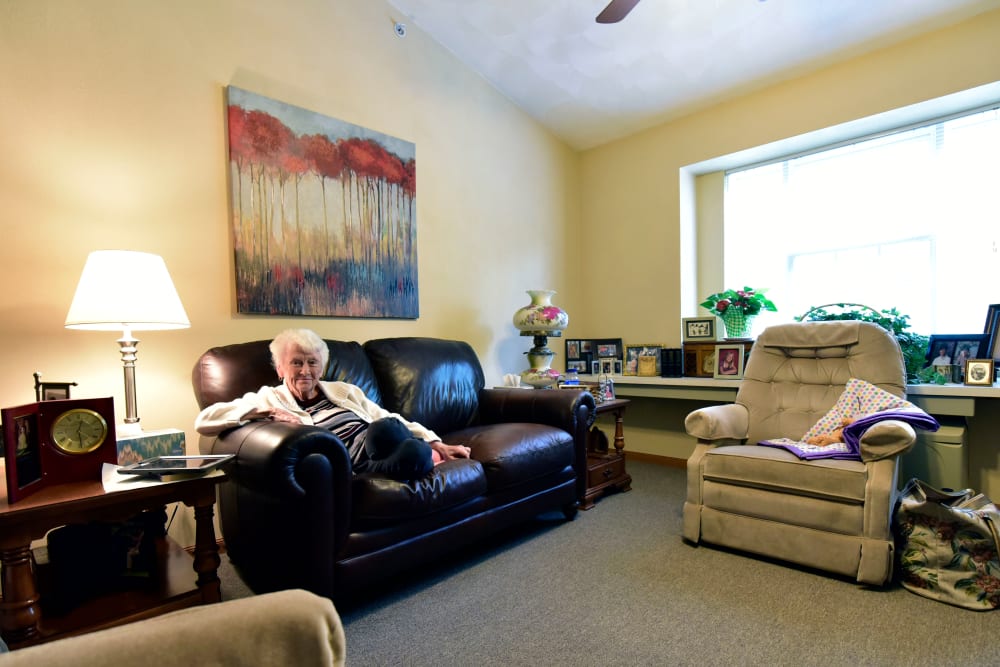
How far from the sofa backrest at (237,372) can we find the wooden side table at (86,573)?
62 cm

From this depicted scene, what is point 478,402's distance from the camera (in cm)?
312

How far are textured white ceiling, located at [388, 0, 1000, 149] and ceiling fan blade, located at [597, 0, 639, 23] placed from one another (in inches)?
35.7

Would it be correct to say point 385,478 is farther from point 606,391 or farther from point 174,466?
point 606,391

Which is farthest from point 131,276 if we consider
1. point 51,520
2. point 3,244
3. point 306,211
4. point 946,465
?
point 946,465

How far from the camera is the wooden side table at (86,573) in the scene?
1312 millimetres

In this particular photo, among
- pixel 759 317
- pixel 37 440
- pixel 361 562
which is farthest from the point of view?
pixel 759 317

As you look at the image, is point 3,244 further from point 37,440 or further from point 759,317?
point 759,317

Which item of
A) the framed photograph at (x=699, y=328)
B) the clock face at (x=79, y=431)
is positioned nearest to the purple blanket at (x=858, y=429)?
the framed photograph at (x=699, y=328)

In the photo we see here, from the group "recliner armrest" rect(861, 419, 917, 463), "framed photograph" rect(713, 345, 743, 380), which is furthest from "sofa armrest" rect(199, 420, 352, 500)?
"framed photograph" rect(713, 345, 743, 380)

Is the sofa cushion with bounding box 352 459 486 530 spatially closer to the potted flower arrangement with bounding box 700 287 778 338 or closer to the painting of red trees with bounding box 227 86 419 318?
A: the painting of red trees with bounding box 227 86 419 318

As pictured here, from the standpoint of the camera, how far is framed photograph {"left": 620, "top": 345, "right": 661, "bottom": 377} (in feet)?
12.8

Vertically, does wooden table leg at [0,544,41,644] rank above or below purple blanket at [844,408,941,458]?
below

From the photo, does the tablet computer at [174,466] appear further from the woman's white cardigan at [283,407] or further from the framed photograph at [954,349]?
the framed photograph at [954,349]

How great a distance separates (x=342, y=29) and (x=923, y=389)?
3.64 metres
